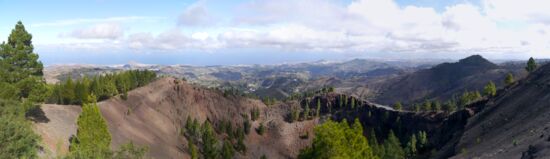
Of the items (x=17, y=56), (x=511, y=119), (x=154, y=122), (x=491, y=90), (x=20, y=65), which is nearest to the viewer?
(x=17, y=56)

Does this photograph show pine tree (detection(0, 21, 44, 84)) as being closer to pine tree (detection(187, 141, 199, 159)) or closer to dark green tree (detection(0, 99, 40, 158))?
dark green tree (detection(0, 99, 40, 158))

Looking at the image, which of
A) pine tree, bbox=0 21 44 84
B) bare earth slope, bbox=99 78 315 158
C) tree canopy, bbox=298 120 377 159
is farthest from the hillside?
tree canopy, bbox=298 120 377 159

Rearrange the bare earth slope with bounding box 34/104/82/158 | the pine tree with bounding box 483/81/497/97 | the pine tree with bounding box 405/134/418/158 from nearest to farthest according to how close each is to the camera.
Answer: the bare earth slope with bounding box 34/104/82/158 → the pine tree with bounding box 405/134/418/158 → the pine tree with bounding box 483/81/497/97

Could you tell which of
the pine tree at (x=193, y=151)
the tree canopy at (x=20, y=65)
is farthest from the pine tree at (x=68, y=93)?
the tree canopy at (x=20, y=65)

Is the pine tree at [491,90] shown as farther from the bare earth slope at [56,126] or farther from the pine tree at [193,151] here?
the bare earth slope at [56,126]

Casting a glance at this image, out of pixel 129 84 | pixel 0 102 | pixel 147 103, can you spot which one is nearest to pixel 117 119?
pixel 147 103

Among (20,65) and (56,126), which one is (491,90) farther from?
(20,65)

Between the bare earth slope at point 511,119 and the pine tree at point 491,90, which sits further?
the pine tree at point 491,90

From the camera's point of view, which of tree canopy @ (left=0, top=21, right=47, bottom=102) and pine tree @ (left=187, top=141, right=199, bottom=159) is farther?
pine tree @ (left=187, top=141, right=199, bottom=159)

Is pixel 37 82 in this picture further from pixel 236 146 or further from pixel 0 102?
pixel 236 146

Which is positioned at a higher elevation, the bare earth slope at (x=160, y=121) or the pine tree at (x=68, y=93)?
the pine tree at (x=68, y=93)

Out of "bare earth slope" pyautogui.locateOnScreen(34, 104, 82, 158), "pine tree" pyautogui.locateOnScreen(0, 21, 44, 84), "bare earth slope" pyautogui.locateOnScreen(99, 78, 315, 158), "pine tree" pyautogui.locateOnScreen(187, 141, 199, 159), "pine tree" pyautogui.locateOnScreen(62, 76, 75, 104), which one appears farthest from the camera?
"pine tree" pyautogui.locateOnScreen(62, 76, 75, 104)

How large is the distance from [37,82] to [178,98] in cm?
12321

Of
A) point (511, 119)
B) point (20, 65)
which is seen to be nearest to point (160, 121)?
point (20, 65)
